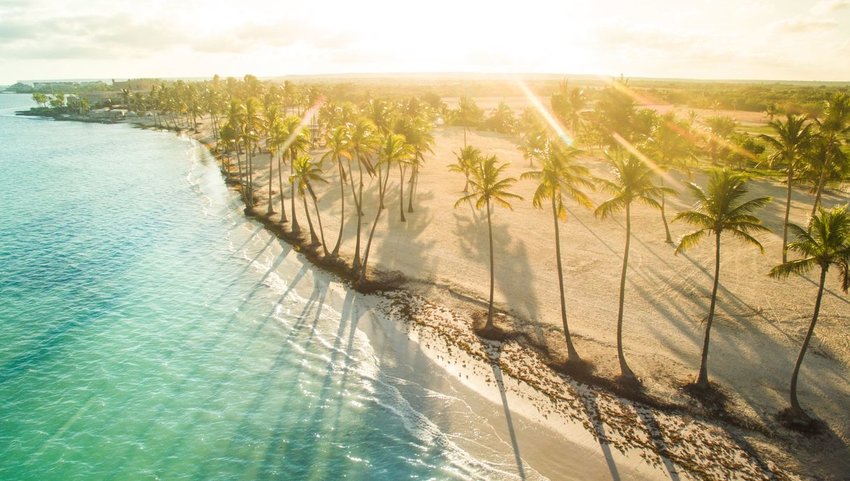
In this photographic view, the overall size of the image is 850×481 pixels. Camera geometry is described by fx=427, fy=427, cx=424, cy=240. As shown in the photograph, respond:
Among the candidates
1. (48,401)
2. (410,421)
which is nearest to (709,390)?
(410,421)

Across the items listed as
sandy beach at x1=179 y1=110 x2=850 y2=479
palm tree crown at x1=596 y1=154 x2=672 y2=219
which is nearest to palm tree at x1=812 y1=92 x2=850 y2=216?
sandy beach at x1=179 y1=110 x2=850 y2=479

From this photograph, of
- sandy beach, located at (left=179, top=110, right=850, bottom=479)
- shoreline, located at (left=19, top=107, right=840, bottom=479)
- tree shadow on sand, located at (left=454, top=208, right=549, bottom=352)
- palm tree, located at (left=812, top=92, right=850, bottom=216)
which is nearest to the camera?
shoreline, located at (left=19, top=107, right=840, bottom=479)

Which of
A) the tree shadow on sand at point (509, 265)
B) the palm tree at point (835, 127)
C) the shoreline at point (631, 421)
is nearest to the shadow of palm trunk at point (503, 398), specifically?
the shoreline at point (631, 421)

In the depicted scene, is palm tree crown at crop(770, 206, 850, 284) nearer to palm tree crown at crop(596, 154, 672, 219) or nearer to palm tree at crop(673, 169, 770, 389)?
palm tree at crop(673, 169, 770, 389)

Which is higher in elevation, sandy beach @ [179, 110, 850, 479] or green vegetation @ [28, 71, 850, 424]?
green vegetation @ [28, 71, 850, 424]

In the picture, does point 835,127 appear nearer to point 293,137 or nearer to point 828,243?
point 828,243

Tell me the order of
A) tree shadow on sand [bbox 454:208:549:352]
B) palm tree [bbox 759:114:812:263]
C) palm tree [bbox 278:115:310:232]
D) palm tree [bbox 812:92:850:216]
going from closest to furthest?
tree shadow on sand [bbox 454:208:549:352] < palm tree [bbox 812:92:850:216] < palm tree [bbox 759:114:812:263] < palm tree [bbox 278:115:310:232]

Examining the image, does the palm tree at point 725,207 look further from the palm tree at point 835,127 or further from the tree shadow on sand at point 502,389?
the palm tree at point 835,127
